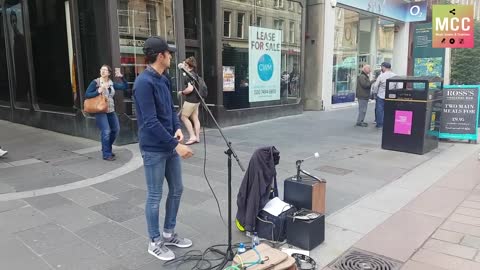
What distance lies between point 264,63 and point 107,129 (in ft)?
21.0

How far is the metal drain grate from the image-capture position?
11.0ft

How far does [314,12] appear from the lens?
14.7 metres

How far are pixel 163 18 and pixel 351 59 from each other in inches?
404

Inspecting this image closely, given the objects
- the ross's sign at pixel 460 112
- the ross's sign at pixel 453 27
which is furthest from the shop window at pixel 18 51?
the ross's sign at pixel 460 112

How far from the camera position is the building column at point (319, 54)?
14586mm

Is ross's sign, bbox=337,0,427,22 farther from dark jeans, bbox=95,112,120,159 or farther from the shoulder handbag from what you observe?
the shoulder handbag

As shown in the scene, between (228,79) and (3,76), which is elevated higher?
(3,76)

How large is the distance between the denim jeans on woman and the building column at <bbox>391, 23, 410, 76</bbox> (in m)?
21.0

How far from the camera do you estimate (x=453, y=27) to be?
826 centimetres

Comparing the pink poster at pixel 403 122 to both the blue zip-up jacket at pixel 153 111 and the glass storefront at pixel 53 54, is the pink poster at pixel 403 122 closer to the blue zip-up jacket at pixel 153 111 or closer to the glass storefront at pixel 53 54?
the blue zip-up jacket at pixel 153 111

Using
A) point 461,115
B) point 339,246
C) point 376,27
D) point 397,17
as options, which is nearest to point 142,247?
point 339,246

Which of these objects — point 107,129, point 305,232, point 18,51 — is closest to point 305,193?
point 305,232

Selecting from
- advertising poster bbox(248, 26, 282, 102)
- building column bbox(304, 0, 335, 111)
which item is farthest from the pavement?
building column bbox(304, 0, 335, 111)

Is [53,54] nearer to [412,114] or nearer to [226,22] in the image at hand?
[226,22]
